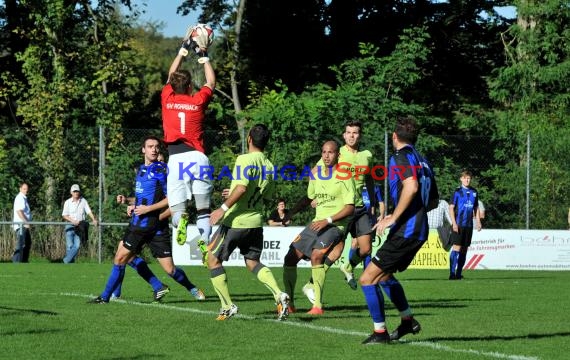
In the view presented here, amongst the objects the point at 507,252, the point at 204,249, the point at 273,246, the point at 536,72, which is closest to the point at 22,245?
the point at 273,246

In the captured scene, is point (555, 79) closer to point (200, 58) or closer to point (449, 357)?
point (200, 58)

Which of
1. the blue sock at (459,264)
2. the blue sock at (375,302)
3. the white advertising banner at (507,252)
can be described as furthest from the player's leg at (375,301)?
the white advertising banner at (507,252)

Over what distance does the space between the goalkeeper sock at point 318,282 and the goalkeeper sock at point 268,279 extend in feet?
4.06

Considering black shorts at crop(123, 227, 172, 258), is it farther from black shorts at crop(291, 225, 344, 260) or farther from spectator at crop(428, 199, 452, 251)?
spectator at crop(428, 199, 452, 251)

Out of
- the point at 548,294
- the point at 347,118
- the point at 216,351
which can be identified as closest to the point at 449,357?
the point at 216,351

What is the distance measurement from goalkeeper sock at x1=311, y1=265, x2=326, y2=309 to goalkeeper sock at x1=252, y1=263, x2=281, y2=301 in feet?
4.06

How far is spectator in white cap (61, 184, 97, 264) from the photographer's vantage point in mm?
26312

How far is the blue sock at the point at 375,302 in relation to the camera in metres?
9.47

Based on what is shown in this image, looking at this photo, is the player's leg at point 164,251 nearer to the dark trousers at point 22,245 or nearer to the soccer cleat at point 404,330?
the soccer cleat at point 404,330

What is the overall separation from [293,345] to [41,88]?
23.7m

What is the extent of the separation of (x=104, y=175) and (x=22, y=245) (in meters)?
2.46

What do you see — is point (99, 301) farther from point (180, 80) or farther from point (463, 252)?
point (463, 252)

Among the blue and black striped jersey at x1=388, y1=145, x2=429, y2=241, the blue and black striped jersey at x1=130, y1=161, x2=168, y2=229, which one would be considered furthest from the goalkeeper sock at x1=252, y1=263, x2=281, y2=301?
the blue and black striped jersey at x1=130, y1=161, x2=168, y2=229

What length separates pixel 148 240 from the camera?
14.1m
